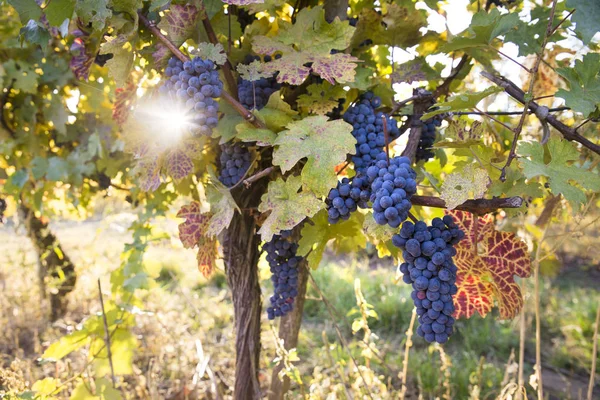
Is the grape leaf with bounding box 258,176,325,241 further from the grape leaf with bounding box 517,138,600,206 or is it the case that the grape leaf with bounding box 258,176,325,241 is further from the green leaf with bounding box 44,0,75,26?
the green leaf with bounding box 44,0,75,26

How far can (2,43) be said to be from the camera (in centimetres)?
237

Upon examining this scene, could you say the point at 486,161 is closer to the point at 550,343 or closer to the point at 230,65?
the point at 230,65

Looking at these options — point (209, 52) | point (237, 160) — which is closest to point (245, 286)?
point (237, 160)

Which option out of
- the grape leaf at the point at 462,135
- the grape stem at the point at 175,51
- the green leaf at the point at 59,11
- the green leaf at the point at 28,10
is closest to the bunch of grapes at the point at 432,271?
the grape leaf at the point at 462,135

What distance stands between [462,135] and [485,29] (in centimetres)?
27

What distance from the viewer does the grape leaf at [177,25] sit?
1.06 metres

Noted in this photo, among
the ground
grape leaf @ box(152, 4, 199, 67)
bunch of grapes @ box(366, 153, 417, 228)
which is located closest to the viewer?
bunch of grapes @ box(366, 153, 417, 228)

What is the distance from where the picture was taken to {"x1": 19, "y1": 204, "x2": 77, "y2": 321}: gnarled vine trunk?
3489 mm

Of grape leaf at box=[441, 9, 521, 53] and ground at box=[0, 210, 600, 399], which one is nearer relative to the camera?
grape leaf at box=[441, 9, 521, 53]

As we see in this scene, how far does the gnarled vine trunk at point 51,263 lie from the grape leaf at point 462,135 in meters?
3.16

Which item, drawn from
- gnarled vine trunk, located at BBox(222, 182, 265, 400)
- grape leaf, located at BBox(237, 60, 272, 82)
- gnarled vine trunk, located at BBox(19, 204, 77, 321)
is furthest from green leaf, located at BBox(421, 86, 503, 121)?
gnarled vine trunk, located at BBox(19, 204, 77, 321)

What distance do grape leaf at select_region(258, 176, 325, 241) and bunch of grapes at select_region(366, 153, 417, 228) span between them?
0.14m

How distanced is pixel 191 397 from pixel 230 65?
A: 6.81ft

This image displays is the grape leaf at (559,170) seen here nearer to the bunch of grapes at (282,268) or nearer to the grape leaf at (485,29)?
the grape leaf at (485,29)
